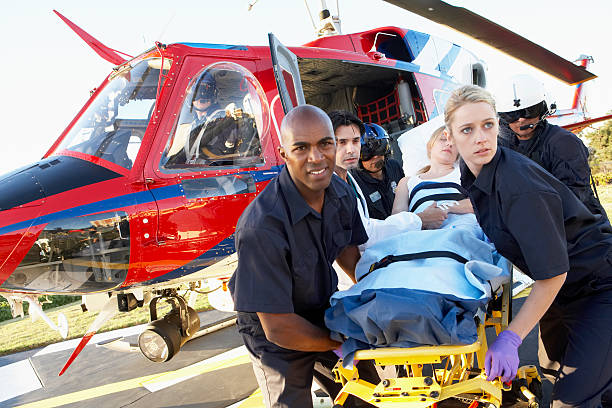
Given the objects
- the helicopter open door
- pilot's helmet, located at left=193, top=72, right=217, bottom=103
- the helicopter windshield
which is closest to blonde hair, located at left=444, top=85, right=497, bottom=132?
the helicopter open door

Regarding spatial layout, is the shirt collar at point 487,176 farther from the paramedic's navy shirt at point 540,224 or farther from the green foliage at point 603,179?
the green foliage at point 603,179

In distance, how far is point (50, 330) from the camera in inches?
302

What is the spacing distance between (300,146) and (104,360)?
489 centimetres

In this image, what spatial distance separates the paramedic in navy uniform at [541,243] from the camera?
62.4 inches

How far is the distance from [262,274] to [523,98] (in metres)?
1.99

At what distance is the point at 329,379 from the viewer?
2311 mm

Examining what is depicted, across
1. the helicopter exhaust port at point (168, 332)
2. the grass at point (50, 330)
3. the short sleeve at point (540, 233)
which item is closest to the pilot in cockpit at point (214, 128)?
the helicopter exhaust port at point (168, 332)

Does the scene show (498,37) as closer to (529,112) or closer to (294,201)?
(529,112)

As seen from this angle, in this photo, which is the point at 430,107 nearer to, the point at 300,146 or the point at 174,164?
the point at 174,164

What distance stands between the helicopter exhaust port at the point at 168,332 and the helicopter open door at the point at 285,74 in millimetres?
1919

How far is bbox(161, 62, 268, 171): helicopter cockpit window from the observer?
3.25 meters

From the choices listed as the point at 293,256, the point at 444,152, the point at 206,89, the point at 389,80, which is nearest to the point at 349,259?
the point at 293,256

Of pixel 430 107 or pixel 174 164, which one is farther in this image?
pixel 430 107

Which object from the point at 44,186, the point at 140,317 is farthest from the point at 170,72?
the point at 140,317
